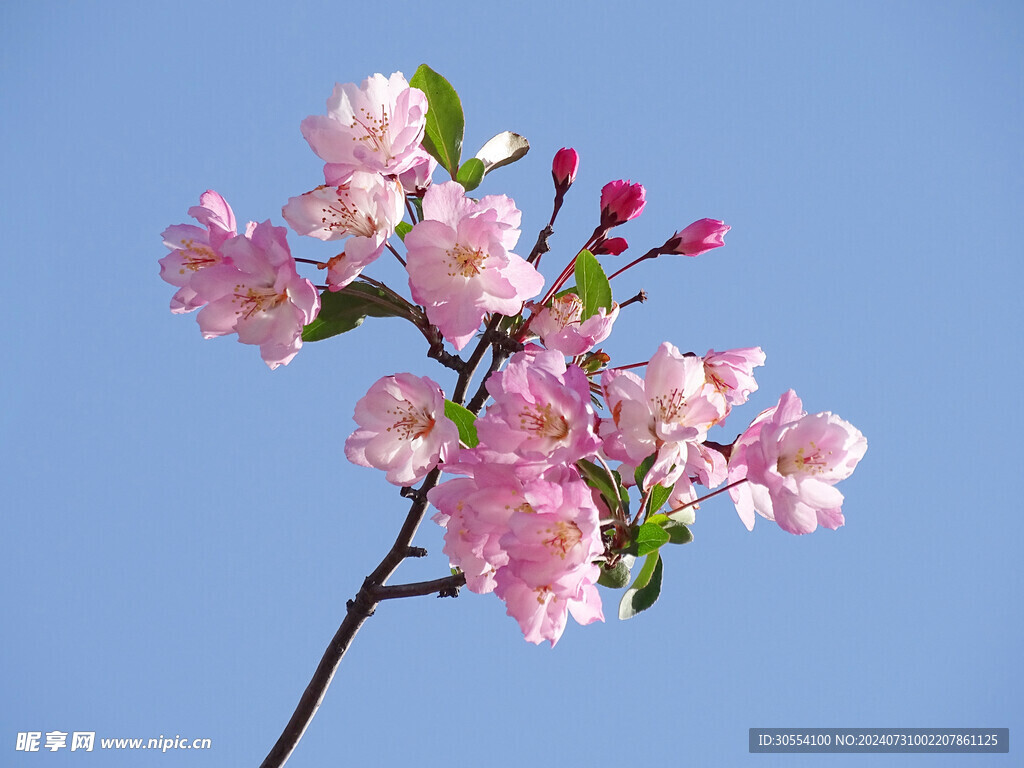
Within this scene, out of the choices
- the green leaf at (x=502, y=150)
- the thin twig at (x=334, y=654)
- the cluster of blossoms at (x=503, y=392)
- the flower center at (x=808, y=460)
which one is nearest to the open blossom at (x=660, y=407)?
the cluster of blossoms at (x=503, y=392)

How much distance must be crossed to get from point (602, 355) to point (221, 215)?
2.06 feet

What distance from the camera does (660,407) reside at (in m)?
1.10

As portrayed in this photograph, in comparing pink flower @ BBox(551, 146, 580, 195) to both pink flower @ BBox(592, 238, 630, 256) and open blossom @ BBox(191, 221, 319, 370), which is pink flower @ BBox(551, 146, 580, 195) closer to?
pink flower @ BBox(592, 238, 630, 256)

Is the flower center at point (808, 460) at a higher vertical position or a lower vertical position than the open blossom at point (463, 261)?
lower

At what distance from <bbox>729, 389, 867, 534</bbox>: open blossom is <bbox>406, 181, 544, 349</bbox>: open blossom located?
15.1 inches

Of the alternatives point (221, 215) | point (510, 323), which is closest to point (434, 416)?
point (510, 323)

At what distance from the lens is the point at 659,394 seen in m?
1.10

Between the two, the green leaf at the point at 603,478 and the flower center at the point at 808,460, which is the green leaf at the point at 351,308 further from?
the flower center at the point at 808,460

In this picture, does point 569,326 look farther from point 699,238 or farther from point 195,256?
point 195,256

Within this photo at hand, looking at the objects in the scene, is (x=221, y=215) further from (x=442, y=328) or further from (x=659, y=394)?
(x=659, y=394)

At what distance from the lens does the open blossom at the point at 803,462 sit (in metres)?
1.12

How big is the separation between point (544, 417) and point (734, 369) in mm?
386

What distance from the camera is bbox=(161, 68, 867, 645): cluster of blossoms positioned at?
1040 millimetres

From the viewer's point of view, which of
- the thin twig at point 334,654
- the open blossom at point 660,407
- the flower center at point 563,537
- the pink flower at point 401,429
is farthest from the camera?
the thin twig at point 334,654
